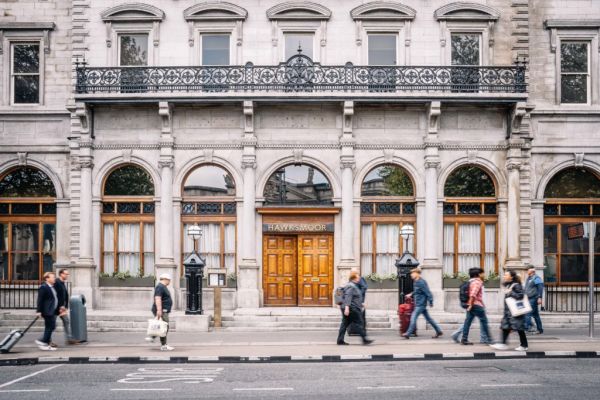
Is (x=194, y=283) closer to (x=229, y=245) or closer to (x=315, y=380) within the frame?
(x=229, y=245)

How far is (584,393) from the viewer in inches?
454

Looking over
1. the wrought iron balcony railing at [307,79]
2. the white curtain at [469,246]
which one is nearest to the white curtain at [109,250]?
the wrought iron balcony railing at [307,79]

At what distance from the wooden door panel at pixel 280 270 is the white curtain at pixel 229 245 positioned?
106cm

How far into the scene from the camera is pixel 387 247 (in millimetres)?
24625

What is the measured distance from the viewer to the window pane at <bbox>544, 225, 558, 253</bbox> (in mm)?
25031

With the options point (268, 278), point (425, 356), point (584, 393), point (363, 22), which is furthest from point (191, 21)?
point (584, 393)

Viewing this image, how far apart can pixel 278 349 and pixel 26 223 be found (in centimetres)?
1252

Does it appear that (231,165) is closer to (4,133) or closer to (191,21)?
(191,21)

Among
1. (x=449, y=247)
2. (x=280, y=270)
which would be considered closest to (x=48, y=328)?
(x=280, y=270)

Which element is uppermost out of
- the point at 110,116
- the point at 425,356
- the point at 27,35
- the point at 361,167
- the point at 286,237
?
the point at 27,35

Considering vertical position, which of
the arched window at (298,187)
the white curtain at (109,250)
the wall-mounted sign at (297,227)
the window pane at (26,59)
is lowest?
the white curtain at (109,250)

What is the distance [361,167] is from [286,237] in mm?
3362

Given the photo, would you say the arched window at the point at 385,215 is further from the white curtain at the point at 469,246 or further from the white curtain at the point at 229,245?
the white curtain at the point at 229,245

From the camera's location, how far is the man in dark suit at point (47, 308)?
56.4 ft
